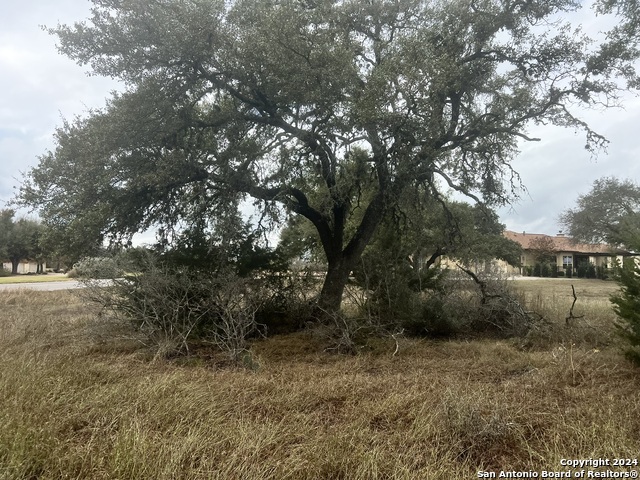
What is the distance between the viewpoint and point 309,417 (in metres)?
4.59

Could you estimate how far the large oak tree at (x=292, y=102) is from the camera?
8.67 m

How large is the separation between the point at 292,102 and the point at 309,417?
6.93 metres

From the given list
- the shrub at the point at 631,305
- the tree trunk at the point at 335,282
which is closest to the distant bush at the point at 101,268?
the tree trunk at the point at 335,282

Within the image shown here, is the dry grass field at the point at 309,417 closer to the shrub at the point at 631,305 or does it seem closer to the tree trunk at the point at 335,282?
the shrub at the point at 631,305

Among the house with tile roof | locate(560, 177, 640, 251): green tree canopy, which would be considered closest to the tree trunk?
locate(560, 177, 640, 251): green tree canopy

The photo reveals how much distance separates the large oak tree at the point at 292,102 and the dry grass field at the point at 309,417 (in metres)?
3.92

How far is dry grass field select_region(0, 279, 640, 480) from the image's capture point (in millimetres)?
3584

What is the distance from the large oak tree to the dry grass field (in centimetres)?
392

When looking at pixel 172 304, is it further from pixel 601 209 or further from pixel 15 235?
pixel 15 235

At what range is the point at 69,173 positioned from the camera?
30.5 ft

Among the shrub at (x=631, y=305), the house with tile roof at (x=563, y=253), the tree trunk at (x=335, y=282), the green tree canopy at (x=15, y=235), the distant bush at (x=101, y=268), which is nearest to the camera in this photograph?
the shrub at (x=631, y=305)

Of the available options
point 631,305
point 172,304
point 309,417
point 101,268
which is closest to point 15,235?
point 101,268

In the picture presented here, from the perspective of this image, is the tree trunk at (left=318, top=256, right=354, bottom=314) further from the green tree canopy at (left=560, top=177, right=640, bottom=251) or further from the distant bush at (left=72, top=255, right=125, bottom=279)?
the green tree canopy at (left=560, top=177, right=640, bottom=251)

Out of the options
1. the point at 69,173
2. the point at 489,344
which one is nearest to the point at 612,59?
the point at 489,344
